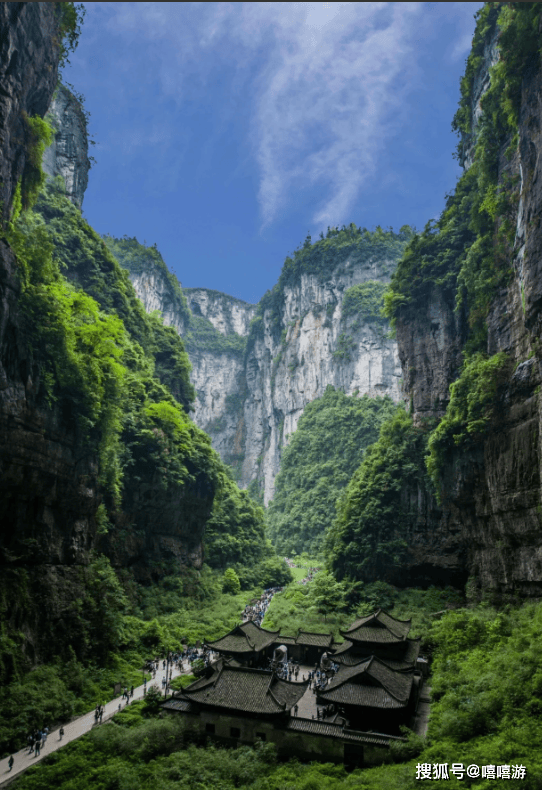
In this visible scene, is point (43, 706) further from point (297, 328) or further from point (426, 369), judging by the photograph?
point (297, 328)

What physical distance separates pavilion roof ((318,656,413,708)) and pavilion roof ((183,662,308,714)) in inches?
58.3

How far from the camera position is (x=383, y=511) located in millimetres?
39219

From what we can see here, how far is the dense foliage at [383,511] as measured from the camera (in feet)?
125

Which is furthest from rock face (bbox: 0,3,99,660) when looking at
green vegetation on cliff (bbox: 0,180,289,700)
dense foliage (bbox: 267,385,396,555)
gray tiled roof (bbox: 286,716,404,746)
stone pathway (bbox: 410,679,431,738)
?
dense foliage (bbox: 267,385,396,555)

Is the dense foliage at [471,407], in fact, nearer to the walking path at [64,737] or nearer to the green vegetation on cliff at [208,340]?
the walking path at [64,737]

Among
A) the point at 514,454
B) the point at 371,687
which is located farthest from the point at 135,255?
the point at 371,687

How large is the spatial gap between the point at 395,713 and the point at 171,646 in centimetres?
1498

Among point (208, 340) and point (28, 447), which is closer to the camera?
point (28, 447)

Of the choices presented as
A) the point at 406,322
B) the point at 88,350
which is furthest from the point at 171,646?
the point at 406,322

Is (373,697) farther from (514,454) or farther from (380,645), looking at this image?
(514,454)

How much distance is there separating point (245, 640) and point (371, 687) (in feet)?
27.2

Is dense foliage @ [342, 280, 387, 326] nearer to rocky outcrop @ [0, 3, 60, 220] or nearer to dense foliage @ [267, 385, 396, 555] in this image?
dense foliage @ [267, 385, 396, 555]

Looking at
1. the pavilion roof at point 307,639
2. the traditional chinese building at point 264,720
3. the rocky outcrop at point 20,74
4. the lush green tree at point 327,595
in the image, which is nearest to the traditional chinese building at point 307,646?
the pavilion roof at point 307,639

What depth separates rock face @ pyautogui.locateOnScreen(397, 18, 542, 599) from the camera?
73.3 feet
